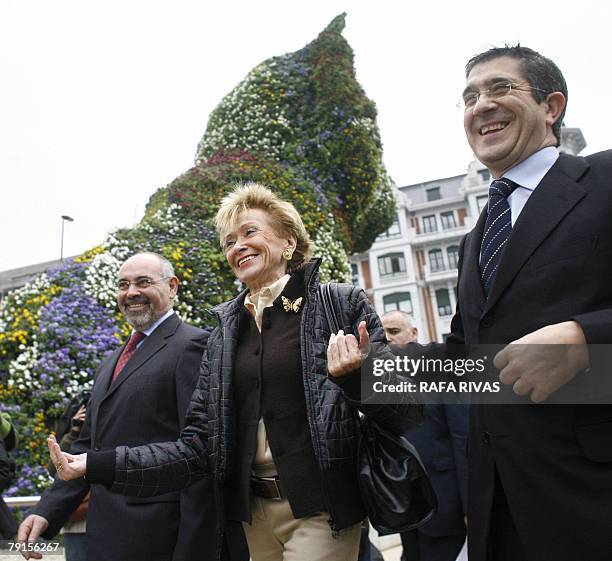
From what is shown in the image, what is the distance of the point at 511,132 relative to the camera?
69.9 inches

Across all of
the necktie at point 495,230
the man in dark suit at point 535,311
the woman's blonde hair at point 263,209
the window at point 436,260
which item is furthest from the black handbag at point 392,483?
the window at point 436,260

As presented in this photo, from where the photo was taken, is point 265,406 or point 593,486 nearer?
point 593,486

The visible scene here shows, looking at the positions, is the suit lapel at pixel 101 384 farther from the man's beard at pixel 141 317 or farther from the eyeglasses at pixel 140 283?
the eyeglasses at pixel 140 283

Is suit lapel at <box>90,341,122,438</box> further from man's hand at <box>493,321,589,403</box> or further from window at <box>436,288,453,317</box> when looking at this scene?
window at <box>436,288,453,317</box>

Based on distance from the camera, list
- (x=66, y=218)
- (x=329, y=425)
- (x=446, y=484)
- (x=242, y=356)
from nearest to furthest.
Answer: (x=329, y=425) → (x=242, y=356) → (x=446, y=484) → (x=66, y=218)

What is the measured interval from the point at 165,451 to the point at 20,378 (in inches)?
212

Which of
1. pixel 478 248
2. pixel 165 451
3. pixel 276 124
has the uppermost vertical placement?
pixel 276 124

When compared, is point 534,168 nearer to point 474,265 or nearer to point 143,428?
point 474,265

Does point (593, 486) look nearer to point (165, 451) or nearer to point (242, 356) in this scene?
point (242, 356)

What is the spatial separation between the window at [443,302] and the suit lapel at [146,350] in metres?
44.7

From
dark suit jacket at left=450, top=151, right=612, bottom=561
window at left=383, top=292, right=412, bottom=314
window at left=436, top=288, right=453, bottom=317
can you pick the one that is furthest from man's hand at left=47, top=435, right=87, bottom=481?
window at left=436, top=288, right=453, bottom=317

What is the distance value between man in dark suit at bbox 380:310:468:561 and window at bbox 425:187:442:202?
155 feet

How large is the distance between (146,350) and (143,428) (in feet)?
Result: 1.68

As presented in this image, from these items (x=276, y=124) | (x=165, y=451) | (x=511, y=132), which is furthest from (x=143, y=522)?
(x=276, y=124)
